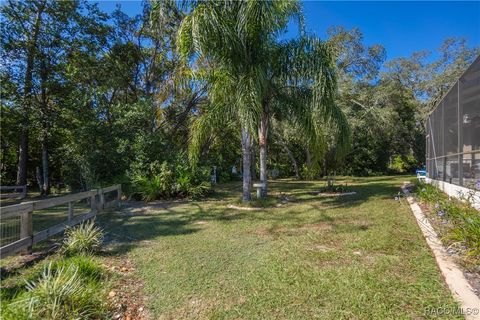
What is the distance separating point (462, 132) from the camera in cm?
618

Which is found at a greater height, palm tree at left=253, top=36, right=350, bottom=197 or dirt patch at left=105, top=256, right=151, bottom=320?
palm tree at left=253, top=36, right=350, bottom=197

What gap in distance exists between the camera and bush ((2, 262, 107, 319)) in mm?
2092

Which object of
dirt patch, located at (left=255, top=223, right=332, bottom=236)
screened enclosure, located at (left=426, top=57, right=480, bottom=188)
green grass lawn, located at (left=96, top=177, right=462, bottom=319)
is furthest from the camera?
screened enclosure, located at (left=426, top=57, right=480, bottom=188)

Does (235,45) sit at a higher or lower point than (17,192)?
higher

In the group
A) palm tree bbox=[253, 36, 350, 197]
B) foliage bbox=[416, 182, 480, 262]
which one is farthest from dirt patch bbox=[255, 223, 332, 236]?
palm tree bbox=[253, 36, 350, 197]

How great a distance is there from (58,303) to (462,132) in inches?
310

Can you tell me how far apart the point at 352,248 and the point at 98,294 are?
3093mm

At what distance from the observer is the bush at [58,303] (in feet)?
6.86

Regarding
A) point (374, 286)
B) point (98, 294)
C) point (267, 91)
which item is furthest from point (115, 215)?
point (374, 286)

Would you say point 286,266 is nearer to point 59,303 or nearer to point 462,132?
point 59,303

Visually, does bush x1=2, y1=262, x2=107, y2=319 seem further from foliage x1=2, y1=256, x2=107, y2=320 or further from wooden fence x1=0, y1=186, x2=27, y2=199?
wooden fence x1=0, y1=186, x2=27, y2=199

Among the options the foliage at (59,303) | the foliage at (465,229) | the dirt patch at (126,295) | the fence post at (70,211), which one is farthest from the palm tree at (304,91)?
the foliage at (59,303)

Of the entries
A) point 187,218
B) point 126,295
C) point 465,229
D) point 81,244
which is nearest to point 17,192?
point 187,218

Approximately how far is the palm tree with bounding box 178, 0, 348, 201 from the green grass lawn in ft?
9.34
